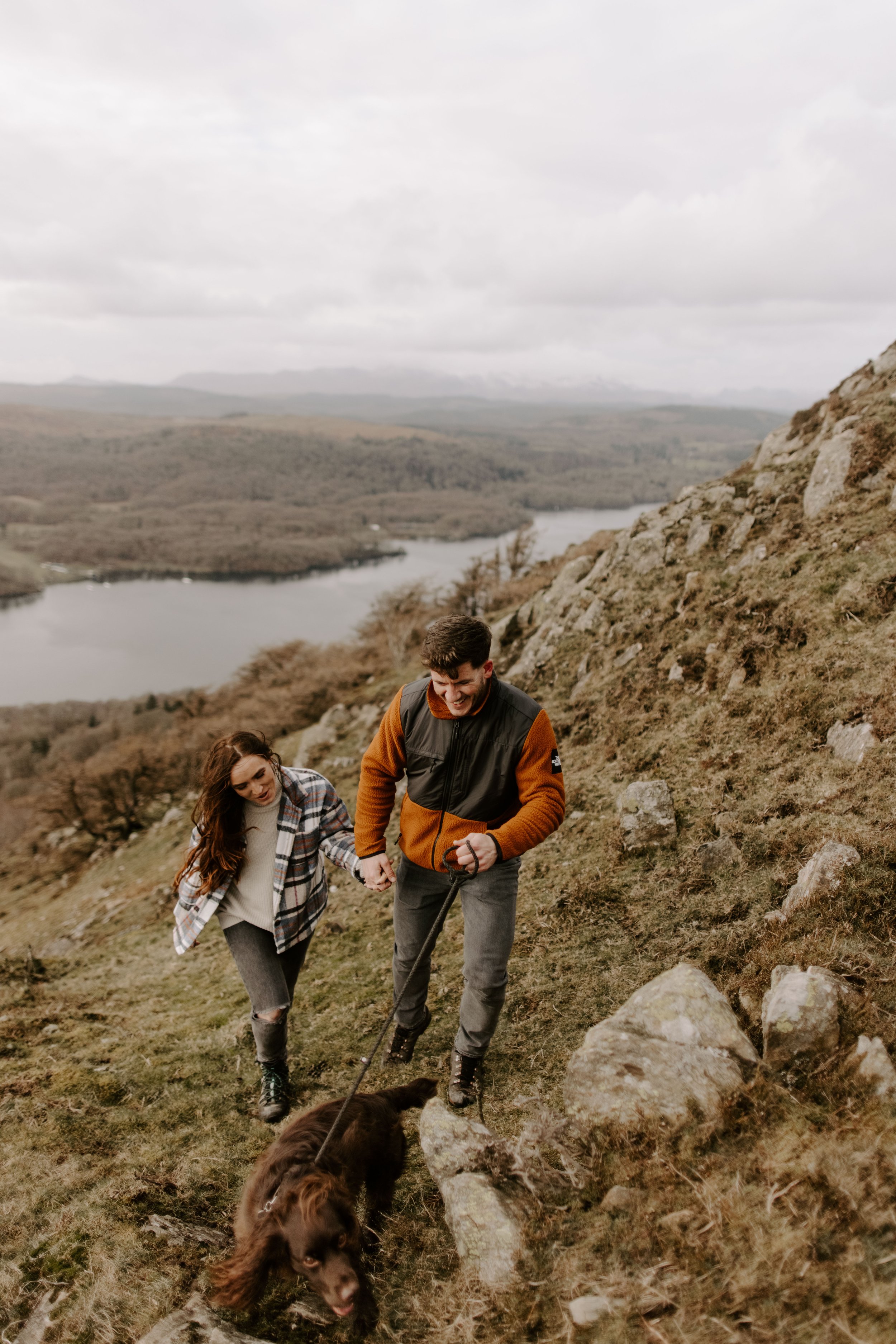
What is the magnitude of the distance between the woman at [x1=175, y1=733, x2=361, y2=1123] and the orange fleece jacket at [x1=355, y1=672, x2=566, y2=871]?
0.28m

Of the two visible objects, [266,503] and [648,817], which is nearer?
[648,817]

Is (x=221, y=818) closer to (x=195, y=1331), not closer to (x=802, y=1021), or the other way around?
(x=195, y=1331)

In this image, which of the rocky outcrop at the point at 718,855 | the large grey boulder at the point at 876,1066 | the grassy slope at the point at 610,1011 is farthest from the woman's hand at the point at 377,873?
the rocky outcrop at the point at 718,855

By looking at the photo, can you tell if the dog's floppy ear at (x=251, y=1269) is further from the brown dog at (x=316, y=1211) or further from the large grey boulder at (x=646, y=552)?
the large grey boulder at (x=646, y=552)

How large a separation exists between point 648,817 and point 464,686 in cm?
326

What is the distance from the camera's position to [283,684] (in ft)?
95.2

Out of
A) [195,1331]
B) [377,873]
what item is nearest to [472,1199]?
[195,1331]

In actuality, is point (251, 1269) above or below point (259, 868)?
below

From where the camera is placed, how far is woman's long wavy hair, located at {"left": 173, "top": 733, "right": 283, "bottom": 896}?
10.9 feet

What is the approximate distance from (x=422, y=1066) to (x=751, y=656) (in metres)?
5.21

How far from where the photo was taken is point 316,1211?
2.45 m

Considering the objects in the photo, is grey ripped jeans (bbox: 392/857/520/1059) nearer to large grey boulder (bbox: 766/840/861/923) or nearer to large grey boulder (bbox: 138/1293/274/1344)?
large grey boulder (bbox: 138/1293/274/1344)

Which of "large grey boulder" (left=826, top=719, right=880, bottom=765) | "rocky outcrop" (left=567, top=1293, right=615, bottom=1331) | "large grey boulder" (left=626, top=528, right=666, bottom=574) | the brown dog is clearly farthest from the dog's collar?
"large grey boulder" (left=626, top=528, right=666, bottom=574)

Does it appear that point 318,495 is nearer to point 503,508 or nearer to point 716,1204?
point 503,508
